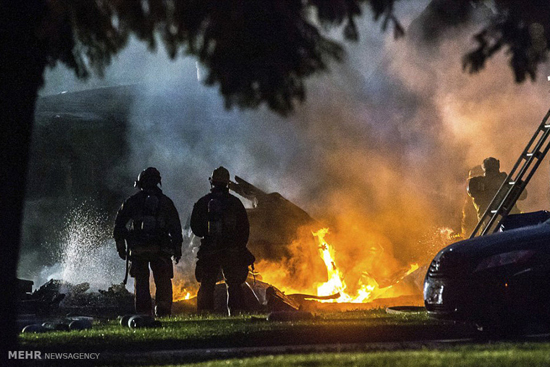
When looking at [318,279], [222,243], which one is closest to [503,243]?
[222,243]

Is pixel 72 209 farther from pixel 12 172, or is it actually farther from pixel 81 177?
pixel 12 172

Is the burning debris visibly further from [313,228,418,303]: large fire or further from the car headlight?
the car headlight

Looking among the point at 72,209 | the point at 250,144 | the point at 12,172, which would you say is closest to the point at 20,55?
the point at 12,172

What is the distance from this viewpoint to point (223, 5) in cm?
544

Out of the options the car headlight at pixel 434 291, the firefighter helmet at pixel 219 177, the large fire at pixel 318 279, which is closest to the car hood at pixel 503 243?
the car headlight at pixel 434 291

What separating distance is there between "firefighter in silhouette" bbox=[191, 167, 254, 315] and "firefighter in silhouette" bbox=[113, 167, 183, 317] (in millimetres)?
568

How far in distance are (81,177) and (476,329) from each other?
22.5 m

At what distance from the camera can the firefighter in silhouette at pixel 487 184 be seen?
15.5m

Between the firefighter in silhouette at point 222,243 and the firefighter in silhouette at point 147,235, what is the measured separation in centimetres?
57

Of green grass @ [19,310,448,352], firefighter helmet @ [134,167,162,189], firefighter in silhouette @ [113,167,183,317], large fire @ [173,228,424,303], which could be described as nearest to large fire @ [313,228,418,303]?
large fire @ [173,228,424,303]

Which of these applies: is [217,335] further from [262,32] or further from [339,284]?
[339,284]

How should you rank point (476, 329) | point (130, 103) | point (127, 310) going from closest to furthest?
point (476, 329)
point (127, 310)
point (130, 103)

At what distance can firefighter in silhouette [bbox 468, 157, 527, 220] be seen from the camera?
15.5 m

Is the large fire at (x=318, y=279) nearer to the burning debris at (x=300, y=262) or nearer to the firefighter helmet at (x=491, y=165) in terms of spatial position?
the burning debris at (x=300, y=262)
